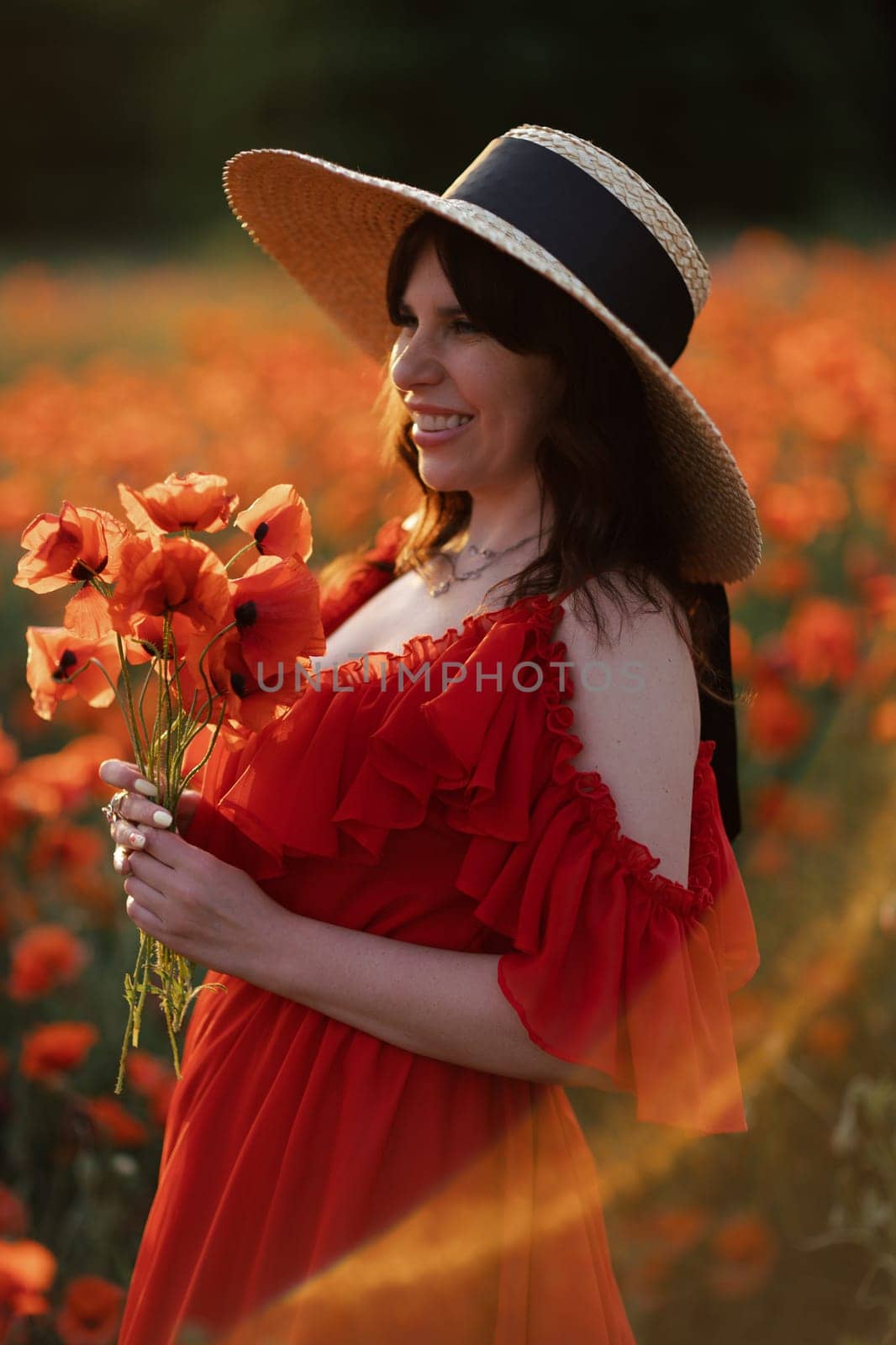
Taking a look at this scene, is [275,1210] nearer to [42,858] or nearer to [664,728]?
[664,728]

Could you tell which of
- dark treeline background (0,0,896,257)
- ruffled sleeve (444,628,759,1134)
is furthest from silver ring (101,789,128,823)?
dark treeline background (0,0,896,257)

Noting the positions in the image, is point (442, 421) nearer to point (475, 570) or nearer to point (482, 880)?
point (475, 570)

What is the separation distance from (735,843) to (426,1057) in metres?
1.53

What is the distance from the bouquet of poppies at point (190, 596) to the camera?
97 centimetres

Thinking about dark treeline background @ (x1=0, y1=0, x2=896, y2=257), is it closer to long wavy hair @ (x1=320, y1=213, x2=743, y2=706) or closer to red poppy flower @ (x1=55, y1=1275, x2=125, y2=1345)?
long wavy hair @ (x1=320, y1=213, x2=743, y2=706)

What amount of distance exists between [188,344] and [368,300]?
240 cm

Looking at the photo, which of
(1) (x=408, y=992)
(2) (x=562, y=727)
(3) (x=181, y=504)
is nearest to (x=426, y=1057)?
(1) (x=408, y=992)

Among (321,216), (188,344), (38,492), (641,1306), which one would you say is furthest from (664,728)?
(188,344)

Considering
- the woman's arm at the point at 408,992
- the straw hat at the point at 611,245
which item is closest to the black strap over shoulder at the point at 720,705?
the straw hat at the point at 611,245

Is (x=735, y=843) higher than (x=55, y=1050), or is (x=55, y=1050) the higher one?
(x=735, y=843)

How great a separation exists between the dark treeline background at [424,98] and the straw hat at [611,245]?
473 cm

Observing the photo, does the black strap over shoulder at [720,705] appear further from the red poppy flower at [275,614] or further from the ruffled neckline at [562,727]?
the red poppy flower at [275,614]

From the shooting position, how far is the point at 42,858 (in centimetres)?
195

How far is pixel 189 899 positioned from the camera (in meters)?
1.13
